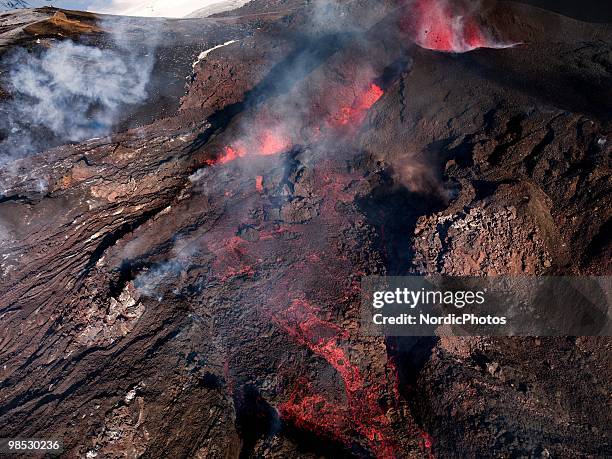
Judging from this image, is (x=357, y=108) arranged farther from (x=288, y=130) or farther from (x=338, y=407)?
(x=338, y=407)

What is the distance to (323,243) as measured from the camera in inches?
324

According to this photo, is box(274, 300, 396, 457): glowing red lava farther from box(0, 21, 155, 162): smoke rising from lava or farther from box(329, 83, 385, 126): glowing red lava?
box(0, 21, 155, 162): smoke rising from lava

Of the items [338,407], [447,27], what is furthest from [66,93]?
[338,407]

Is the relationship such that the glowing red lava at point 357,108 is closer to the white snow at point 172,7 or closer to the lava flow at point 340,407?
the lava flow at point 340,407

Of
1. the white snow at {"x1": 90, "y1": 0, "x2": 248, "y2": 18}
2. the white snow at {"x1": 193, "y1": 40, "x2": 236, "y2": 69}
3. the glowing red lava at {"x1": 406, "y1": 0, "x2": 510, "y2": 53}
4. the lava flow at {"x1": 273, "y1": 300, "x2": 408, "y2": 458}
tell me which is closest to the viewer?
the lava flow at {"x1": 273, "y1": 300, "x2": 408, "y2": 458}

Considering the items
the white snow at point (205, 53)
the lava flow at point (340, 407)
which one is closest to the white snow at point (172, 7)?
A: the white snow at point (205, 53)

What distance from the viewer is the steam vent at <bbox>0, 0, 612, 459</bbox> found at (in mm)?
5574

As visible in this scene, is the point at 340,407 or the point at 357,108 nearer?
the point at 340,407

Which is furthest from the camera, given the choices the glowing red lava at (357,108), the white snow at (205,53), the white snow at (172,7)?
the white snow at (172,7)

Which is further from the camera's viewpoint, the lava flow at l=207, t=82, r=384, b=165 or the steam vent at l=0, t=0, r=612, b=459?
the lava flow at l=207, t=82, r=384, b=165

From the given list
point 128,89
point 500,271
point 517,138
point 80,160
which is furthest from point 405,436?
point 128,89

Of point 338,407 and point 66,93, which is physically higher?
point 66,93

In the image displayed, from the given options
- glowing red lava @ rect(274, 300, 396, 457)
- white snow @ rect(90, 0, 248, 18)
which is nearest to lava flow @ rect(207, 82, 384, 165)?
glowing red lava @ rect(274, 300, 396, 457)

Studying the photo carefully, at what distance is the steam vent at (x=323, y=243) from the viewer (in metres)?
5.57
